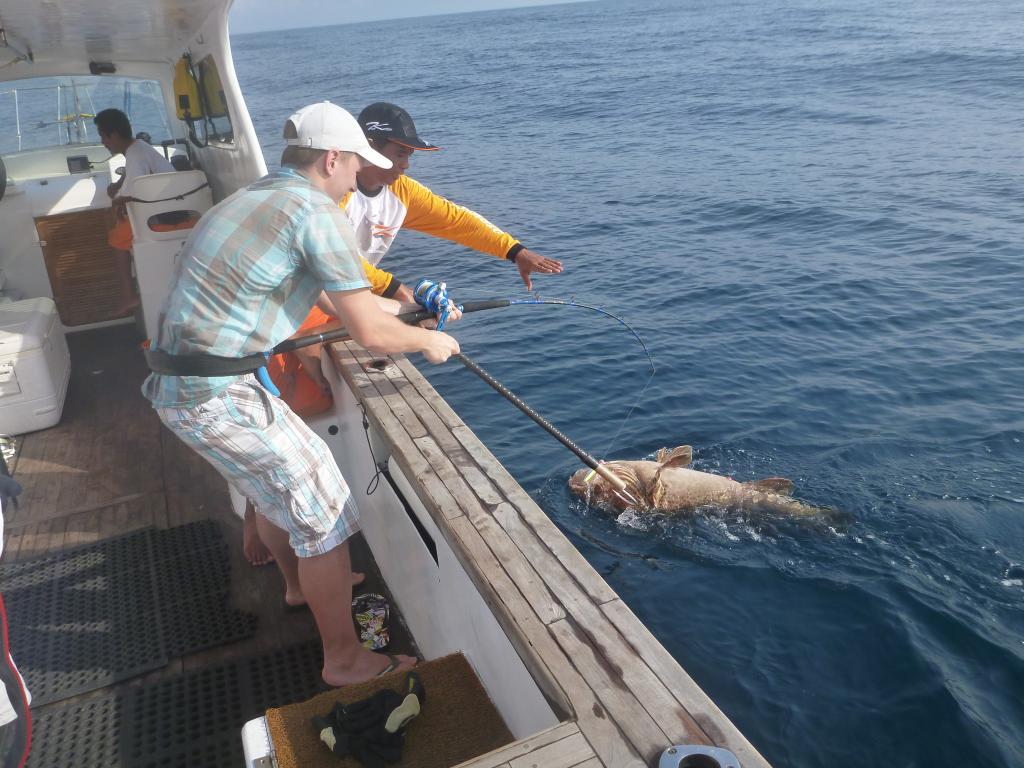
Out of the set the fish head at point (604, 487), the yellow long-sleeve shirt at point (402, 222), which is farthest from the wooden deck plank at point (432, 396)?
the fish head at point (604, 487)

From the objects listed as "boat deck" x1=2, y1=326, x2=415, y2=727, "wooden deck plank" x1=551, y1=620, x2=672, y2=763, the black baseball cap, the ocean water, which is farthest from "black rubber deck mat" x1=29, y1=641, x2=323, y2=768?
the black baseball cap

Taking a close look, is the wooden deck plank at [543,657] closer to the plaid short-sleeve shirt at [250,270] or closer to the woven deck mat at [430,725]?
the woven deck mat at [430,725]

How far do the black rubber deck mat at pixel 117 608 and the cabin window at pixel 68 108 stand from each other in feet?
17.5

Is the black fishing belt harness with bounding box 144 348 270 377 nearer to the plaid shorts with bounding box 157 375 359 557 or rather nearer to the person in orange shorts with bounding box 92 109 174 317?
the plaid shorts with bounding box 157 375 359 557

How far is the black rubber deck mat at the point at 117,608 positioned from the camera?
3.61 m

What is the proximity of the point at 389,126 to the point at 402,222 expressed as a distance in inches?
32.7

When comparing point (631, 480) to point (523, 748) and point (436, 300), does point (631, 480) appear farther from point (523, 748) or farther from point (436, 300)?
point (523, 748)

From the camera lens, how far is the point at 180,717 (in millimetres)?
3314

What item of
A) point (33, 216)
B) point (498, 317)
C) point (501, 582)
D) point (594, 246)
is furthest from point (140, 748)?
point (594, 246)

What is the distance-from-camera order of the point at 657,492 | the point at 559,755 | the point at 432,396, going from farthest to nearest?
the point at 657,492
the point at 432,396
the point at 559,755

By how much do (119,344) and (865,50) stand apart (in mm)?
34695

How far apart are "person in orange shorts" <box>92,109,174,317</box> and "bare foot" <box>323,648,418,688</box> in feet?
16.7

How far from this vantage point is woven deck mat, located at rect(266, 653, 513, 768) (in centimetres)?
262

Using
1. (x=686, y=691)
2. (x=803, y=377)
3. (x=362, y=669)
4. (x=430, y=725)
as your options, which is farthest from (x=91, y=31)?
(x=803, y=377)
